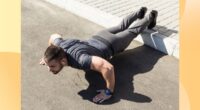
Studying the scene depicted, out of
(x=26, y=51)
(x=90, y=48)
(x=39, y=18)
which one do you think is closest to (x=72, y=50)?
(x=90, y=48)

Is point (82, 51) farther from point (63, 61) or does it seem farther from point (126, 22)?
point (126, 22)

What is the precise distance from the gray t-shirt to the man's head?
15 centimetres

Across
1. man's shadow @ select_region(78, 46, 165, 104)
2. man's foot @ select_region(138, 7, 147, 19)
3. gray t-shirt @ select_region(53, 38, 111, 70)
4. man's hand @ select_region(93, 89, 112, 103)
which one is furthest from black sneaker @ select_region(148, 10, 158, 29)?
man's hand @ select_region(93, 89, 112, 103)

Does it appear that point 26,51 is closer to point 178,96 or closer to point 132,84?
point 132,84

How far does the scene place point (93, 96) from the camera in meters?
5.52

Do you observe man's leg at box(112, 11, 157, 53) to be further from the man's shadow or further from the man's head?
the man's head

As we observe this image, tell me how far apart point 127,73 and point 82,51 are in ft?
2.94

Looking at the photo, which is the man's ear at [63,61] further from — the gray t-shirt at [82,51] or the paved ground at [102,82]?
the paved ground at [102,82]

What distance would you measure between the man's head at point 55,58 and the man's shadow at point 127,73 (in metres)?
0.57

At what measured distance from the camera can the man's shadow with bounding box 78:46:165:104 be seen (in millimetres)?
5512

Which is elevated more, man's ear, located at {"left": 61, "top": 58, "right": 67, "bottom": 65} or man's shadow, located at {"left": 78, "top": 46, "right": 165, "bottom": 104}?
man's ear, located at {"left": 61, "top": 58, "right": 67, "bottom": 65}

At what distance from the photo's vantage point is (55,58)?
5254mm
